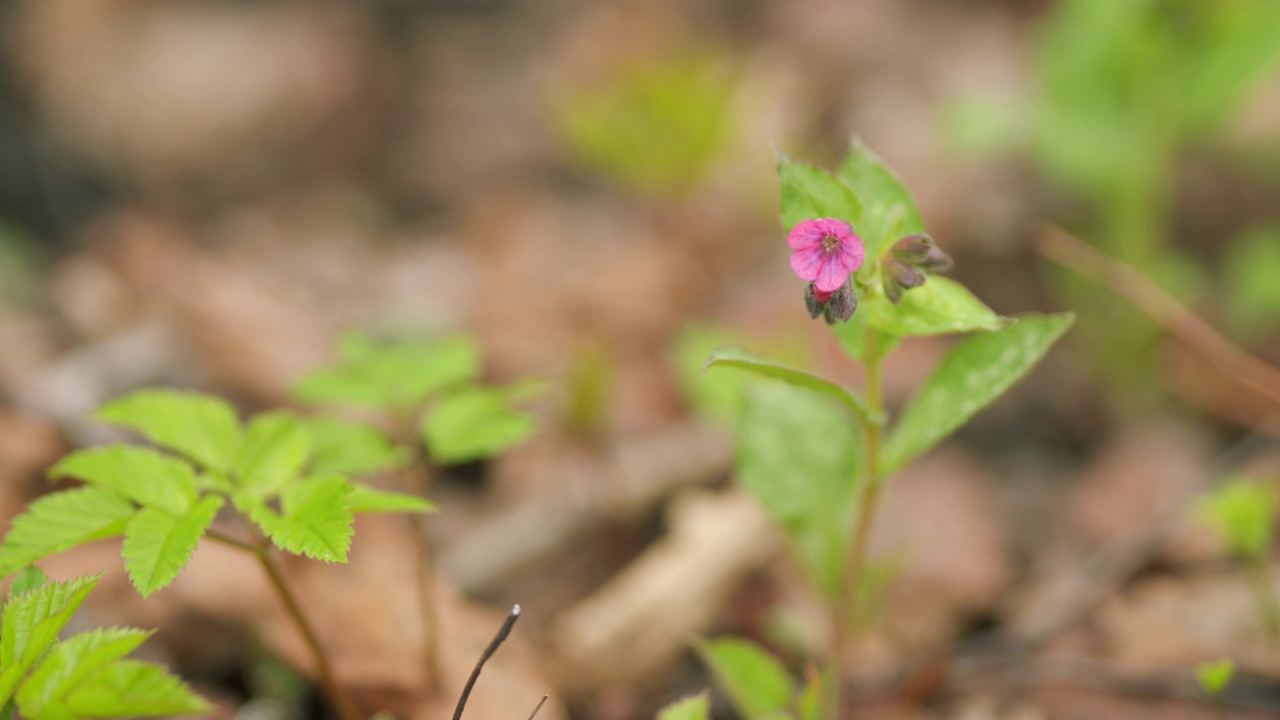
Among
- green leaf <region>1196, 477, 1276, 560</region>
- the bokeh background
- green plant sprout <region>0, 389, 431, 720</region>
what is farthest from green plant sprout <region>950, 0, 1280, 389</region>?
green plant sprout <region>0, 389, 431, 720</region>

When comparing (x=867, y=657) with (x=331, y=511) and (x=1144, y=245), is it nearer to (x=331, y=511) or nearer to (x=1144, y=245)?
(x=331, y=511)

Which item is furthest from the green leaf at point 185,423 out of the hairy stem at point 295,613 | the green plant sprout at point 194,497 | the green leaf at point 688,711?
the green leaf at point 688,711

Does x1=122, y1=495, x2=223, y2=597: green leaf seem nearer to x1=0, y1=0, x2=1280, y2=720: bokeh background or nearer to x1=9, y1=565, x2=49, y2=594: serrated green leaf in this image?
x1=9, y1=565, x2=49, y2=594: serrated green leaf

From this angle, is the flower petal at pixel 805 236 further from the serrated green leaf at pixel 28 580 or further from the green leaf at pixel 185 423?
the serrated green leaf at pixel 28 580

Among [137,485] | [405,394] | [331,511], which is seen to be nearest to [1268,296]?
[405,394]

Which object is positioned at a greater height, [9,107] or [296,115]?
[296,115]
